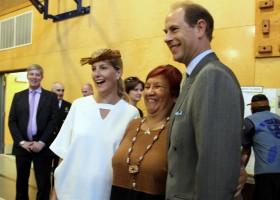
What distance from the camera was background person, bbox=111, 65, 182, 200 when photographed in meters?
1.67

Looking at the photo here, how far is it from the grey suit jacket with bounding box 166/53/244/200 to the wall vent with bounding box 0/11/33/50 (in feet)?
19.9

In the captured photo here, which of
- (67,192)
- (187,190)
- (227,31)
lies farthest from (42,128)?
(187,190)

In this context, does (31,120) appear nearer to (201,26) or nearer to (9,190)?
(9,190)

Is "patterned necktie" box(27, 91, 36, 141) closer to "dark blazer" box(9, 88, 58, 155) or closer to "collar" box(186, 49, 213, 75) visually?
"dark blazer" box(9, 88, 58, 155)

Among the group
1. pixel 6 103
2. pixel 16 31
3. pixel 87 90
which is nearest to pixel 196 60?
pixel 87 90

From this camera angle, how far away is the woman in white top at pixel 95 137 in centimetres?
193

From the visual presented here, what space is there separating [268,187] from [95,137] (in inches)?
78.1

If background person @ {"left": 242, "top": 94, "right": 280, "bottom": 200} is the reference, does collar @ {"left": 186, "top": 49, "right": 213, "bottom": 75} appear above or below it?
above

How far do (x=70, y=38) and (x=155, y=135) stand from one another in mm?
4468

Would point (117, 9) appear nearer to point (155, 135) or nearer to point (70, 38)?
point (70, 38)

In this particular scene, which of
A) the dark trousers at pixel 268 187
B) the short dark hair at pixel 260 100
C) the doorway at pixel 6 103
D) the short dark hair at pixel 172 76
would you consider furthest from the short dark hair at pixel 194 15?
the doorway at pixel 6 103

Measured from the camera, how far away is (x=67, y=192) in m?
1.97

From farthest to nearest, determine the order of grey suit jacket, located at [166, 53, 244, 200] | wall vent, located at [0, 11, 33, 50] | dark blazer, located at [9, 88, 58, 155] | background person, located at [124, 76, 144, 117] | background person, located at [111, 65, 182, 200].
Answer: wall vent, located at [0, 11, 33, 50]
dark blazer, located at [9, 88, 58, 155]
background person, located at [124, 76, 144, 117]
background person, located at [111, 65, 182, 200]
grey suit jacket, located at [166, 53, 244, 200]

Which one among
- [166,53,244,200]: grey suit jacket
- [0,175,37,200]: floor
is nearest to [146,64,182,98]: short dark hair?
[166,53,244,200]: grey suit jacket
